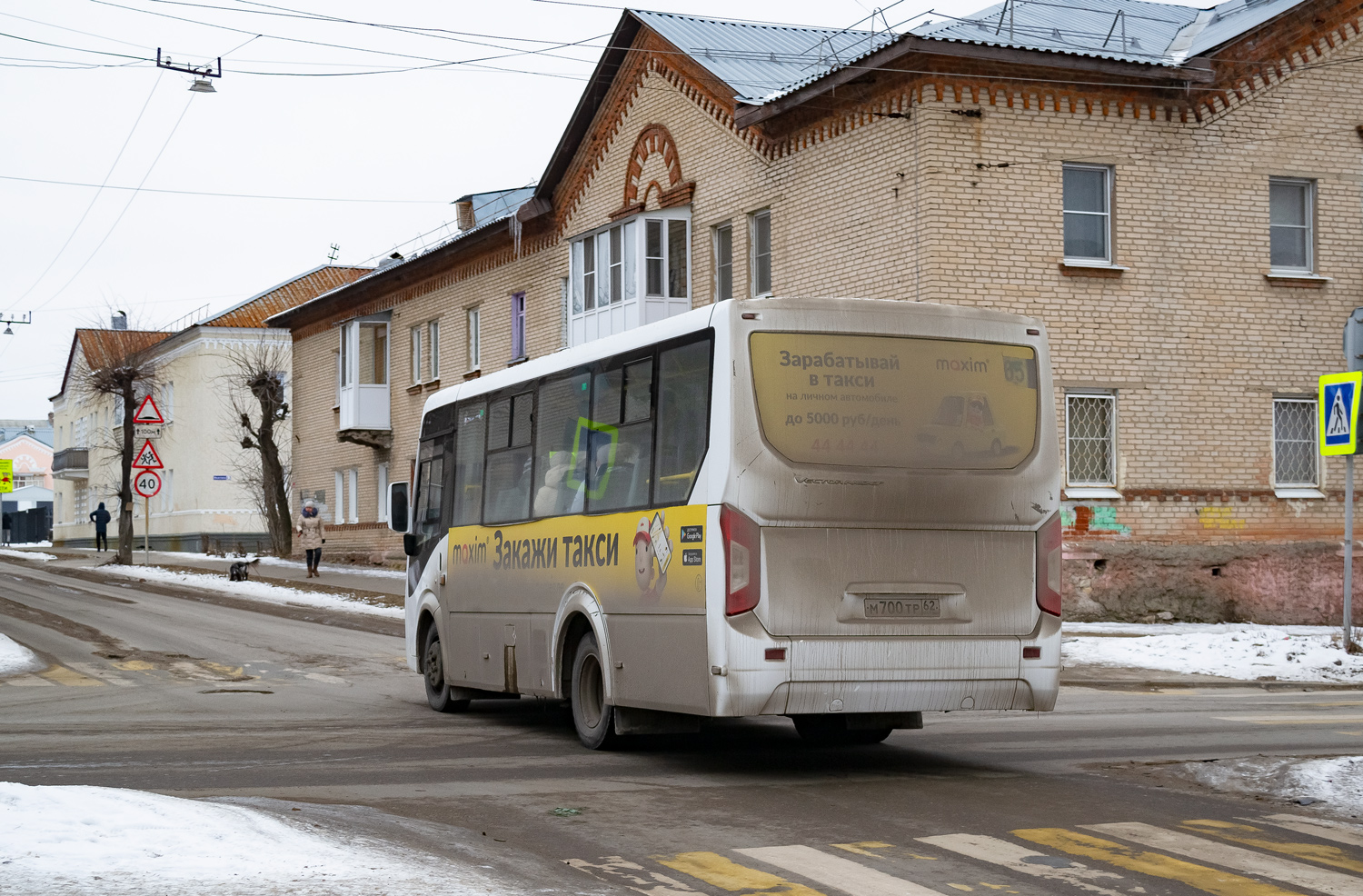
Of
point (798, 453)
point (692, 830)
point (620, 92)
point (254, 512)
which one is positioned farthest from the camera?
point (254, 512)

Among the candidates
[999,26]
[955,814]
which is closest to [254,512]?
[999,26]

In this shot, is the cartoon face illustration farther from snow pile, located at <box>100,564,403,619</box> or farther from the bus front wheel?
snow pile, located at <box>100,564,403,619</box>

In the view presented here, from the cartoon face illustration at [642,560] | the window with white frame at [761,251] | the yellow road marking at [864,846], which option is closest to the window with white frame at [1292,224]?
the window with white frame at [761,251]

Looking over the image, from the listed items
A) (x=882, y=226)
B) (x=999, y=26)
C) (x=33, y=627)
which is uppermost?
(x=999, y=26)

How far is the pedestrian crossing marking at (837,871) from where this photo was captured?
636 centimetres

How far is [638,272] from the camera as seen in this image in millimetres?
28766

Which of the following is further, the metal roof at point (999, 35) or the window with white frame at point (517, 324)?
the window with white frame at point (517, 324)

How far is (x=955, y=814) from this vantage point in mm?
8250

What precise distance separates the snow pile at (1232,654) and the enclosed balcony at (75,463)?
71.4 metres

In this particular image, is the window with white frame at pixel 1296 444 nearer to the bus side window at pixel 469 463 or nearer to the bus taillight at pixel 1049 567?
the bus side window at pixel 469 463

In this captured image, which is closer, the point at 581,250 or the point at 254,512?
the point at 581,250

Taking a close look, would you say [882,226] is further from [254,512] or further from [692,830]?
[254,512]

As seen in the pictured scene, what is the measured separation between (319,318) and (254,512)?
1643 centimetres

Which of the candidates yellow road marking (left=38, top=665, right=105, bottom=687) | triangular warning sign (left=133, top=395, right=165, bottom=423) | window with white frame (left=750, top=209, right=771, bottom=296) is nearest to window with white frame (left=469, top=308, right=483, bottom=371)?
triangular warning sign (left=133, top=395, right=165, bottom=423)
